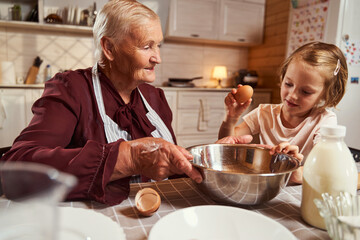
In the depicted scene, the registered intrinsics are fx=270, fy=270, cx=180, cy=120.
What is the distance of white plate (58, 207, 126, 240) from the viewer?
0.49m

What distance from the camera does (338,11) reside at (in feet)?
9.14

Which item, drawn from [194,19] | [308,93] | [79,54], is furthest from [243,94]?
[79,54]

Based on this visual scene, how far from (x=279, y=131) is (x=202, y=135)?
7.87ft

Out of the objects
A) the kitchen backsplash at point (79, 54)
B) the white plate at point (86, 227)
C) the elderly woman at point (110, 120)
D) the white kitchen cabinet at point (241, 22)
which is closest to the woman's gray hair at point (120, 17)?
the elderly woman at point (110, 120)

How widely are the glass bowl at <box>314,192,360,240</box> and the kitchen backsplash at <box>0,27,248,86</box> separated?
364 cm

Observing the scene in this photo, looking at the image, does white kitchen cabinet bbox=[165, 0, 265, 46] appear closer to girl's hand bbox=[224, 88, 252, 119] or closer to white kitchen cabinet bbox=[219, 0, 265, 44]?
white kitchen cabinet bbox=[219, 0, 265, 44]

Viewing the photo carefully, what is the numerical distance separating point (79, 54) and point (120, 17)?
2853 millimetres

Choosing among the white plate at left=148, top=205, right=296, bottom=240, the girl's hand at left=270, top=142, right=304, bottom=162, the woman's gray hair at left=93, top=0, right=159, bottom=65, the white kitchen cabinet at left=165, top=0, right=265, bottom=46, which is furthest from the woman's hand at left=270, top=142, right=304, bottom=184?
the white kitchen cabinet at left=165, top=0, right=265, bottom=46

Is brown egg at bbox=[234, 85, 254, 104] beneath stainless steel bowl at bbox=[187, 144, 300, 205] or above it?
above

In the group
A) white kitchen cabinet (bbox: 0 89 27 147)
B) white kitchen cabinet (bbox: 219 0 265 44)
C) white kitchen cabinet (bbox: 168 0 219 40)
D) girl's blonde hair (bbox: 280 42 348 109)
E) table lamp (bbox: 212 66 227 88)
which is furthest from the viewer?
table lamp (bbox: 212 66 227 88)

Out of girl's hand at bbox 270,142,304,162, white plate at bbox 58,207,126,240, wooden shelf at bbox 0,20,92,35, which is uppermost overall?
wooden shelf at bbox 0,20,92,35

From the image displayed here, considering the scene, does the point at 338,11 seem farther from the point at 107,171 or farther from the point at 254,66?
the point at 107,171

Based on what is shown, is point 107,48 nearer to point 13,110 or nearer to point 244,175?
point 244,175

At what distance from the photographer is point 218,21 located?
3830 millimetres
